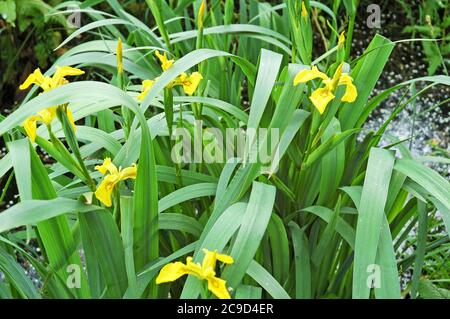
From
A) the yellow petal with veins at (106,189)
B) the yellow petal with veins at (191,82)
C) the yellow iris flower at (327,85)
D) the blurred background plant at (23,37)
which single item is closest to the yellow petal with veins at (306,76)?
the yellow iris flower at (327,85)

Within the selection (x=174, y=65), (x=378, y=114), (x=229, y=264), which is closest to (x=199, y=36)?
(x=174, y=65)

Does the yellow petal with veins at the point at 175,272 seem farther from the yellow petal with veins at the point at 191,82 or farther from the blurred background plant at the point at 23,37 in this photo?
the blurred background plant at the point at 23,37

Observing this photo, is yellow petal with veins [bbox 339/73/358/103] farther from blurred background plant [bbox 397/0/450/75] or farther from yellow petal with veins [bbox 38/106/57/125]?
blurred background plant [bbox 397/0/450/75]

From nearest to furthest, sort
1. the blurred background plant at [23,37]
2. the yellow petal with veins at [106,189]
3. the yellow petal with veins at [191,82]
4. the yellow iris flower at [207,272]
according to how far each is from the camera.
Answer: the yellow iris flower at [207,272] → the yellow petal with veins at [106,189] → the yellow petal with veins at [191,82] → the blurred background plant at [23,37]

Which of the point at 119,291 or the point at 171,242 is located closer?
the point at 119,291

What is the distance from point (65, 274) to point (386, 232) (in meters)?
0.43

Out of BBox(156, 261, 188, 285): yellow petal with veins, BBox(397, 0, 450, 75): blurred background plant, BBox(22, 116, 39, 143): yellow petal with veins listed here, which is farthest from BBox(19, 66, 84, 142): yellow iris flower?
BBox(397, 0, 450, 75): blurred background plant

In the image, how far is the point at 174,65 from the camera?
3.15 ft

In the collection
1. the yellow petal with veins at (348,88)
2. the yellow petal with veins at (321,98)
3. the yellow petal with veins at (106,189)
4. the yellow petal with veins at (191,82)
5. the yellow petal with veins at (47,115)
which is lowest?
the yellow petal with veins at (106,189)

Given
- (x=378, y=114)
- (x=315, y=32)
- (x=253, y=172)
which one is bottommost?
(x=253, y=172)

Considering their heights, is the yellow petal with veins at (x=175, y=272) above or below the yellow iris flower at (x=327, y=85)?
below

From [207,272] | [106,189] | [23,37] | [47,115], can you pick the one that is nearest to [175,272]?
[207,272]

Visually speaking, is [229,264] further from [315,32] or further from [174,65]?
[315,32]

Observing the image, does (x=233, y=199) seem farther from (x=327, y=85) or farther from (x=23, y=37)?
(x=23, y=37)
